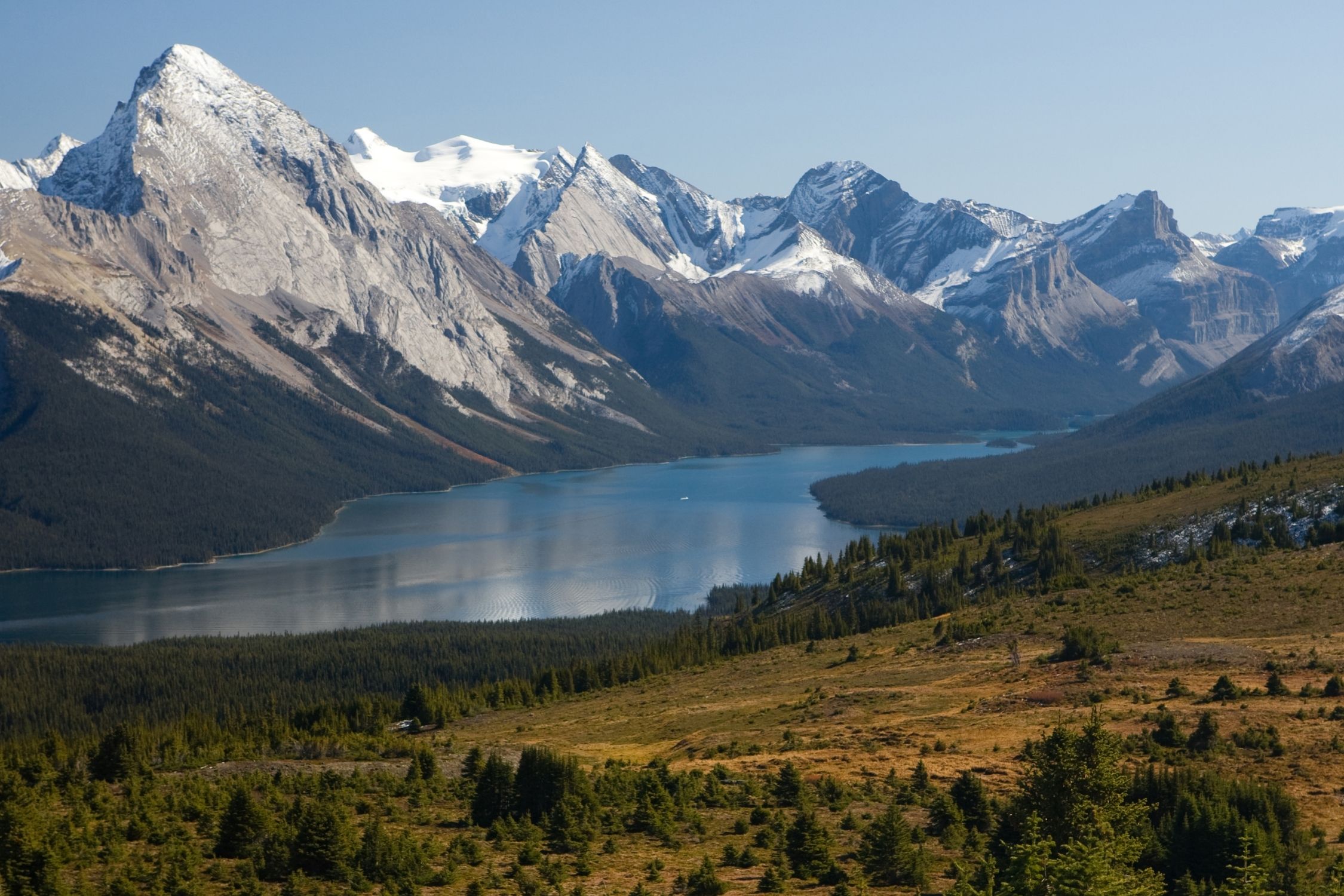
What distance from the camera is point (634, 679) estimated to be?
123188 millimetres

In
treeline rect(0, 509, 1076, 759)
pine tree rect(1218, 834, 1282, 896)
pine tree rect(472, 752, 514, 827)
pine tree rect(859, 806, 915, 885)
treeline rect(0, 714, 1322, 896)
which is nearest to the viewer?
pine tree rect(1218, 834, 1282, 896)

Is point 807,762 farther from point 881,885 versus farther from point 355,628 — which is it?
point 355,628

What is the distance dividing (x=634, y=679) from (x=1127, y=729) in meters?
64.2

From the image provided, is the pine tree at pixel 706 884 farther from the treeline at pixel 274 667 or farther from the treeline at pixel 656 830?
the treeline at pixel 274 667

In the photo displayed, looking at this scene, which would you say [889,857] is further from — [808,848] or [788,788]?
[788,788]

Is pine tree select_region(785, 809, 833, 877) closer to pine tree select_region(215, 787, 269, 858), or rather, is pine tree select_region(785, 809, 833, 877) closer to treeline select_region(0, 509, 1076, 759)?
pine tree select_region(215, 787, 269, 858)

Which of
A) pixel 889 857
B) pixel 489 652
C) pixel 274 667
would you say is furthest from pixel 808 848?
pixel 274 667

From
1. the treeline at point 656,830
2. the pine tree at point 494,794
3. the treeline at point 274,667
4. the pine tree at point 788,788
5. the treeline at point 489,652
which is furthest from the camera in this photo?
the treeline at point 274,667

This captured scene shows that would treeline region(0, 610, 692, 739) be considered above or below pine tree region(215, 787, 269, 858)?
above

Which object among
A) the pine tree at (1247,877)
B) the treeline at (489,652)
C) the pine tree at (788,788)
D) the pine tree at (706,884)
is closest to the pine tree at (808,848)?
the pine tree at (706,884)

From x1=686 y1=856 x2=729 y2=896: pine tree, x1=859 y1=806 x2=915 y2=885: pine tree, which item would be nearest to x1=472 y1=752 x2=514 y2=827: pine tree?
x1=686 y1=856 x2=729 y2=896: pine tree

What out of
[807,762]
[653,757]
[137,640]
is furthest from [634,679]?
[137,640]

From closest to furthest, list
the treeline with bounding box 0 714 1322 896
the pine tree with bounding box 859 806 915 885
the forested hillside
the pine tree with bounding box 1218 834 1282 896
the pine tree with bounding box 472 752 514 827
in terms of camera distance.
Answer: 1. the pine tree with bounding box 1218 834 1282 896
2. the treeline with bounding box 0 714 1322 896
3. the forested hillside
4. the pine tree with bounding box 859 806 915 885
5. the pine tree with bounding box 472 752 514 827

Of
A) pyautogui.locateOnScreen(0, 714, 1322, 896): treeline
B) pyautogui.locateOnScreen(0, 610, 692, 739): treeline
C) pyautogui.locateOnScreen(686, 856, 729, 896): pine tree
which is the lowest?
pyautogui.locateOnScreen(686, 856, 729, 896): pine tree
